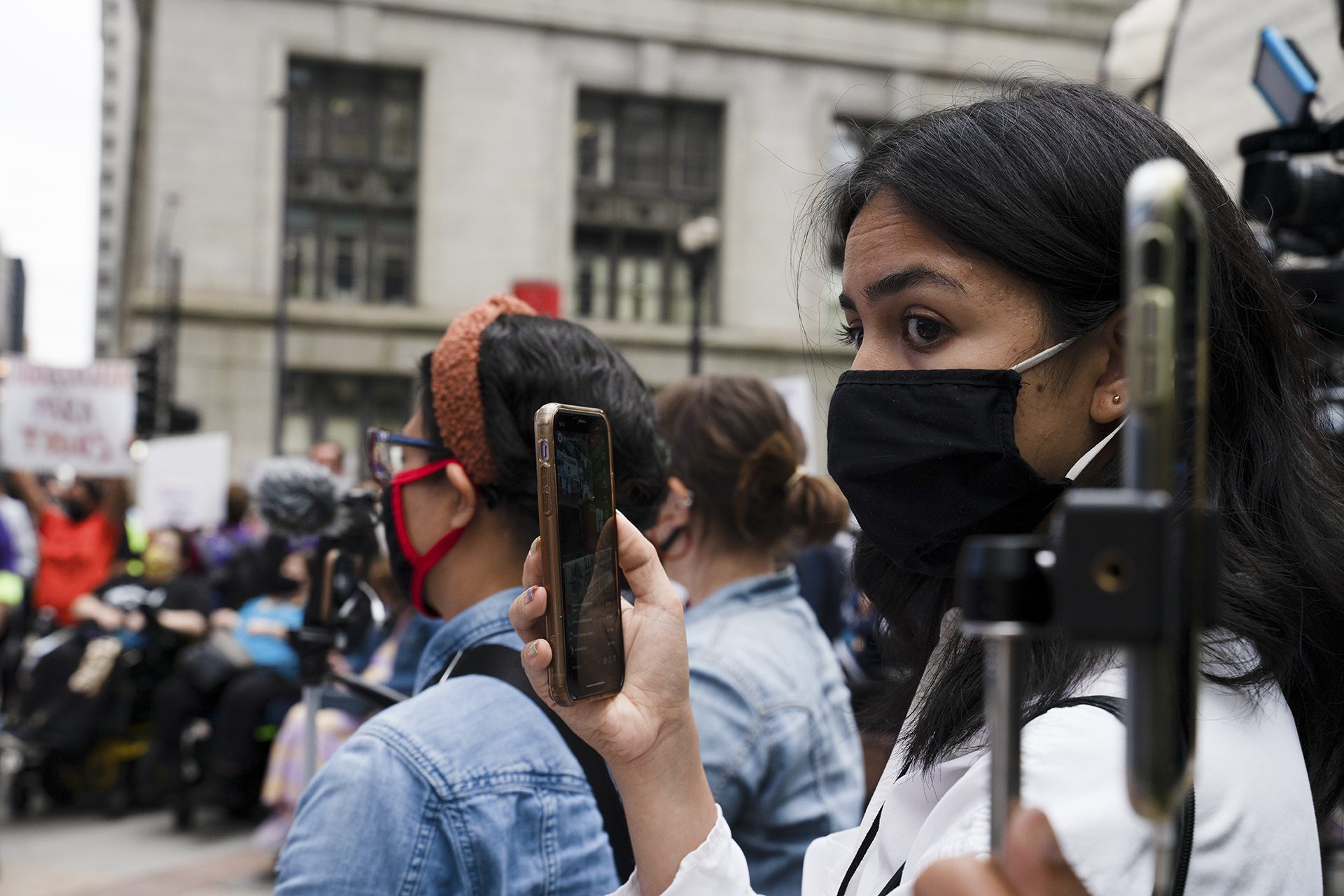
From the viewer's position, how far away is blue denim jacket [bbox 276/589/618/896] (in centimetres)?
→ 174

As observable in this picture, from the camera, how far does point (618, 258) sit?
27469 millimetres

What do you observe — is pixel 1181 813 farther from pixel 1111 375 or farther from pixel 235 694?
pixel 235 694

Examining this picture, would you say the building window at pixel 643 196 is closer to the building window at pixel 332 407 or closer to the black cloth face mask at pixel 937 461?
the building window at pixel 332 407

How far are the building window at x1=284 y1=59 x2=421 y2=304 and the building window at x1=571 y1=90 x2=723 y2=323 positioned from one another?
386 cm

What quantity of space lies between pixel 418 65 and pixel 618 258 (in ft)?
19.6

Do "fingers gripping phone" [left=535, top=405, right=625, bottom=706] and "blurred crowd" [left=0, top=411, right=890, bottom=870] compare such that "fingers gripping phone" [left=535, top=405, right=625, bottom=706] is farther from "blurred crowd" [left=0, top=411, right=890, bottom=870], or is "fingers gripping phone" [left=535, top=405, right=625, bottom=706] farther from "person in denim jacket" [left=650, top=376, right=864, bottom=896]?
"blurred crowd" [left=0, top=411, right=890, bottom=870]

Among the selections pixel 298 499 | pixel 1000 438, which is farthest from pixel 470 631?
pixel 298 499

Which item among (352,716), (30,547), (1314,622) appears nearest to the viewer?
(1314,622)

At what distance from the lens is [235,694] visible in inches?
317

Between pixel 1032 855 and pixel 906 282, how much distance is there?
0.84 metres

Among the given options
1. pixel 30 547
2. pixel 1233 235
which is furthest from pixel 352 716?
pixel 1233 235

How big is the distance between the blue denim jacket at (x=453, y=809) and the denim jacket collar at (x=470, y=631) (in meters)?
0.11

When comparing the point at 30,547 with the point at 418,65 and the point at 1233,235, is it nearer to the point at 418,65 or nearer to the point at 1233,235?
the point at 1233,235

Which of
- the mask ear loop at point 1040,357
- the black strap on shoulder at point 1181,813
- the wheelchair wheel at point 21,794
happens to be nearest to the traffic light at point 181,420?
the wheelchair wheel at point 21,794
